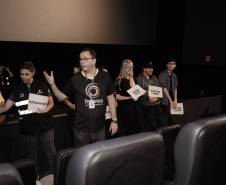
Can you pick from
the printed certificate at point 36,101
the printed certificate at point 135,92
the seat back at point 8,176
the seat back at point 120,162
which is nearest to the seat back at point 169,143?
the seat back at point 120,162

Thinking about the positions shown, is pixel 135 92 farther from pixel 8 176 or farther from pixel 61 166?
pixel 8 176

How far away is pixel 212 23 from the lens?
644cm

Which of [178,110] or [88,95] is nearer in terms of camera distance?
[88,95]

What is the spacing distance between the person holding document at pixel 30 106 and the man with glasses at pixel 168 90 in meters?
2.18

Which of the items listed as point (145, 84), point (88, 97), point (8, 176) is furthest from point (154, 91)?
point (8, 176)

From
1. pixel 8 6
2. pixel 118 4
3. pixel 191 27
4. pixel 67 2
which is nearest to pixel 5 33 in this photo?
pixel 8 6

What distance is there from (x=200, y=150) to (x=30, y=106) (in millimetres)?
1896

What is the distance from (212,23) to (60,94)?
4649mm

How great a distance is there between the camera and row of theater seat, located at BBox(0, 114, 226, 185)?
33.9 inches

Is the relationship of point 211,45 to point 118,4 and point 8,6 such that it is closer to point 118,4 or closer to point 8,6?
point 118,4

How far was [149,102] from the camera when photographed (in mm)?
4301

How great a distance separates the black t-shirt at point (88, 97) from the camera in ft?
8.81

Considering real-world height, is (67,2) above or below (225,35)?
above

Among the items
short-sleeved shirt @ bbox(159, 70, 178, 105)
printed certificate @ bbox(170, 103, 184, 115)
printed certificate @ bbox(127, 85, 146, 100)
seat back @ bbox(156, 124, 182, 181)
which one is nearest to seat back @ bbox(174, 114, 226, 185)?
seat back @ bbox(156, 124, 182, 181)
